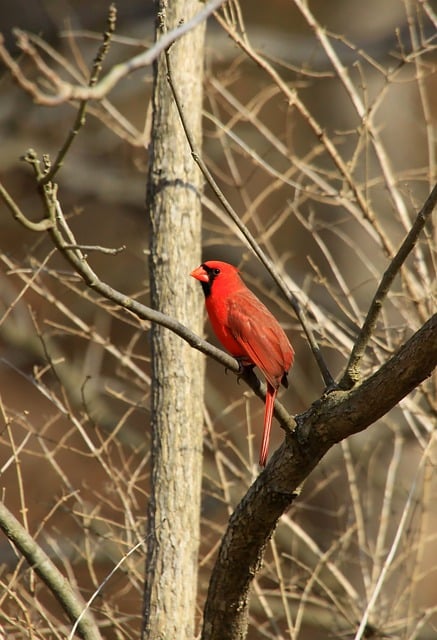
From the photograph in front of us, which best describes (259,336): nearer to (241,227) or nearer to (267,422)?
(267,422)

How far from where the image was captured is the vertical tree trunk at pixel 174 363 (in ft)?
13.4

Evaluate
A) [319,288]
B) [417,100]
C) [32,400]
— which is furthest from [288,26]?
[32,400]

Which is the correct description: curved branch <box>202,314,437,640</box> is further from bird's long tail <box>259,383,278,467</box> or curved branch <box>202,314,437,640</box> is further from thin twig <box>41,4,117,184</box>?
thin twig <box>41,4,117,184</box>

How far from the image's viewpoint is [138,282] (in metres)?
9.63

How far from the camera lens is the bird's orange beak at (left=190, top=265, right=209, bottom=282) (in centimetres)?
426

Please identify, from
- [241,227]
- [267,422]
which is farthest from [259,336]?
[241,227]

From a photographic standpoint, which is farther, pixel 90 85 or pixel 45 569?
pixel 45 569

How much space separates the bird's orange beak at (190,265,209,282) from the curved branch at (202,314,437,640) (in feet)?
3.96

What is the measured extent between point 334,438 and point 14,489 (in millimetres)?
8058

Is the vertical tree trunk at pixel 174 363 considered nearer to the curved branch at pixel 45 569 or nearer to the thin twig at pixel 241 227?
the curved branch at pixel 45 569

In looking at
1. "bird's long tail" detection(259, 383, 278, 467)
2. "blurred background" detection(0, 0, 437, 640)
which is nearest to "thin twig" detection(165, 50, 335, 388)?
"bird's long tail" detection(259, 383, 278, 467)

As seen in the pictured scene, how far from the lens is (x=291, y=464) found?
3146mm

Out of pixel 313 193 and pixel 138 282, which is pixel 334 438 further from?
pixel 138 282

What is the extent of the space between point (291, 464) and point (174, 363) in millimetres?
1207
